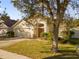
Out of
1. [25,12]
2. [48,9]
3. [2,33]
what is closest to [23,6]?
[25,12]

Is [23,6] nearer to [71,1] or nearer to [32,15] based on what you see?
[32,15]

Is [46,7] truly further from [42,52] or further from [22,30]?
[22,30]

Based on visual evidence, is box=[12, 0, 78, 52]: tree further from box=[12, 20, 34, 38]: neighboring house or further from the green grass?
box=[12, 20, 34, 38]: neighboring house

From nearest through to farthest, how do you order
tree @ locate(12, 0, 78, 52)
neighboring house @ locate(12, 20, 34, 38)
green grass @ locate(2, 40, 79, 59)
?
green grass @ locate(2, 40, 79, 59) → tree @ locate(12, 0, 78, 52) → neighboring house @ locate(12, 20, 34, 38)

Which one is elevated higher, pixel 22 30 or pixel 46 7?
pixel 46 7

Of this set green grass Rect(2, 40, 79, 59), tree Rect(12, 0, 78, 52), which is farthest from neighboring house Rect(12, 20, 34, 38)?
tree Rect(12, 0, 78, 52)

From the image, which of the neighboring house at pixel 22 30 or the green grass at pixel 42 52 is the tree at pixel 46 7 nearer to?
the green grass at pixel 42 52

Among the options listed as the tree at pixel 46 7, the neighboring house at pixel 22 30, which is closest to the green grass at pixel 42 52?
the tree at pixel 46 7

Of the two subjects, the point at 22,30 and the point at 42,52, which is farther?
the point at 22,30

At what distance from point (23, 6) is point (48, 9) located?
2.23 m

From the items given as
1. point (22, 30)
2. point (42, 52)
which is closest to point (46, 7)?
point (42, 52)

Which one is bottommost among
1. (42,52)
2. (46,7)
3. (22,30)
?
(22,30)

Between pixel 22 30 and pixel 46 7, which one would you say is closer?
pixel 46 7

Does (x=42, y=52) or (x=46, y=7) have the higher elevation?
(x=46, y=7)
